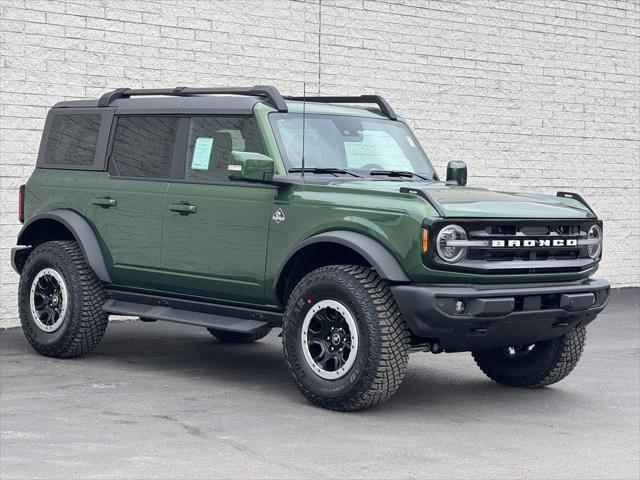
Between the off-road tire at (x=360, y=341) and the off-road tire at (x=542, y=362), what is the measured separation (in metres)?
1.51

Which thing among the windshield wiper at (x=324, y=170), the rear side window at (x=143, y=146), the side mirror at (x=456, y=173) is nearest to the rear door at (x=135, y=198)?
the rear side window at (x=143, y=146)

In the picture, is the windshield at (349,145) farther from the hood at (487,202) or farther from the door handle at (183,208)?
the door handle at (183,208)

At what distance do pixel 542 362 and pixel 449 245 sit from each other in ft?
5.82

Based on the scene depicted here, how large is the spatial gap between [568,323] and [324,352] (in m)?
1.67

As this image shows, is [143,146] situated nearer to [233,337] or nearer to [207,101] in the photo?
[207,101]

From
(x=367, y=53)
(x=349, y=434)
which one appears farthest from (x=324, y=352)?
(x=367, y=53)

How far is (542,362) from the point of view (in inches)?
362

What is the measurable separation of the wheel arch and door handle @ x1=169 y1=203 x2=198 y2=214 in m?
0.97

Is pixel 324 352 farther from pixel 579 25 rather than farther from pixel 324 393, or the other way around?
pixel 579 25

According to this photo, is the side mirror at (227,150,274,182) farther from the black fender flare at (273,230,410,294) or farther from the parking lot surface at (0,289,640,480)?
the parking lot surface at (0,289,640,480)

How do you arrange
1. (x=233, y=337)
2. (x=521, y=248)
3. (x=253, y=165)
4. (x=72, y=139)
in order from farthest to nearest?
(x=233, y=337), (x=72, y=139), (x=253, y=165), (x=521, y=248)

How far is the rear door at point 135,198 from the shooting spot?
379 inches

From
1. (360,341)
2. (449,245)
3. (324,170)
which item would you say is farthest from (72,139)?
(449,245)

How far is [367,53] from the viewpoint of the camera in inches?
587
